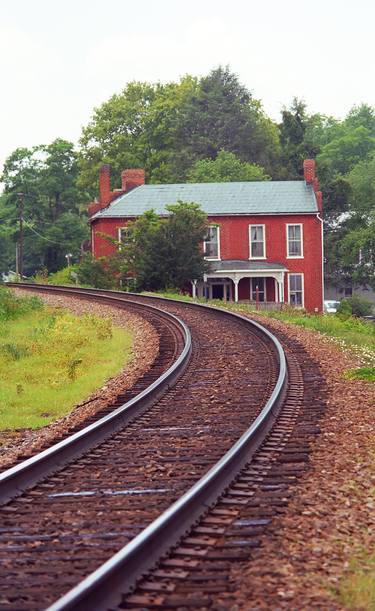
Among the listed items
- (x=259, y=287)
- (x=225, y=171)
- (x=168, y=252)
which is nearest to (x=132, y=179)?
(x=259, y=287)

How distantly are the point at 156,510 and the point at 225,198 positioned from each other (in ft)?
173

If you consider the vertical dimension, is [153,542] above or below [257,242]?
below

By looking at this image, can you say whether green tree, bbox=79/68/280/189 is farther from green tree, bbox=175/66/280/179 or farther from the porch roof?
the porch roof

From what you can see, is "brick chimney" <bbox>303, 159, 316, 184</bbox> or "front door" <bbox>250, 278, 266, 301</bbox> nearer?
"front door" <bbox>250, 278, 266, 301</bbox>

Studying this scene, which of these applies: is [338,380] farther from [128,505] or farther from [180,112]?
[180,112]

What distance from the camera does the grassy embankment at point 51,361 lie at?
47.5ft

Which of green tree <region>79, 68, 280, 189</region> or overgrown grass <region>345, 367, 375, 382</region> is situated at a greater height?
green tree <region>79, 68, 280, 189</region>

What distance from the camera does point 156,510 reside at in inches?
280

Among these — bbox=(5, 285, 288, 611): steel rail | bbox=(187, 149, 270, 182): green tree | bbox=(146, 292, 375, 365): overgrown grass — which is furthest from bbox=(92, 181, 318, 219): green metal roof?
bbox=(5, 285, 288, 611): steel rail

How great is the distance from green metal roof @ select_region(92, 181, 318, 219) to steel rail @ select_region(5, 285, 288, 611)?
48.5m

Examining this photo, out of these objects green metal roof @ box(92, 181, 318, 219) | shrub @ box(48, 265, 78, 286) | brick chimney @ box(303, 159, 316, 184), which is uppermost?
brick chimney @ box(303, 159, 316, 184)

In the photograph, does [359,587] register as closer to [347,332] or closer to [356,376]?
[356,376]

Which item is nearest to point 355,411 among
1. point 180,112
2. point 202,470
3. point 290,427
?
point 290,427

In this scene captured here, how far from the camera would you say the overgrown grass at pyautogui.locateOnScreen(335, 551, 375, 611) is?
5.19m
